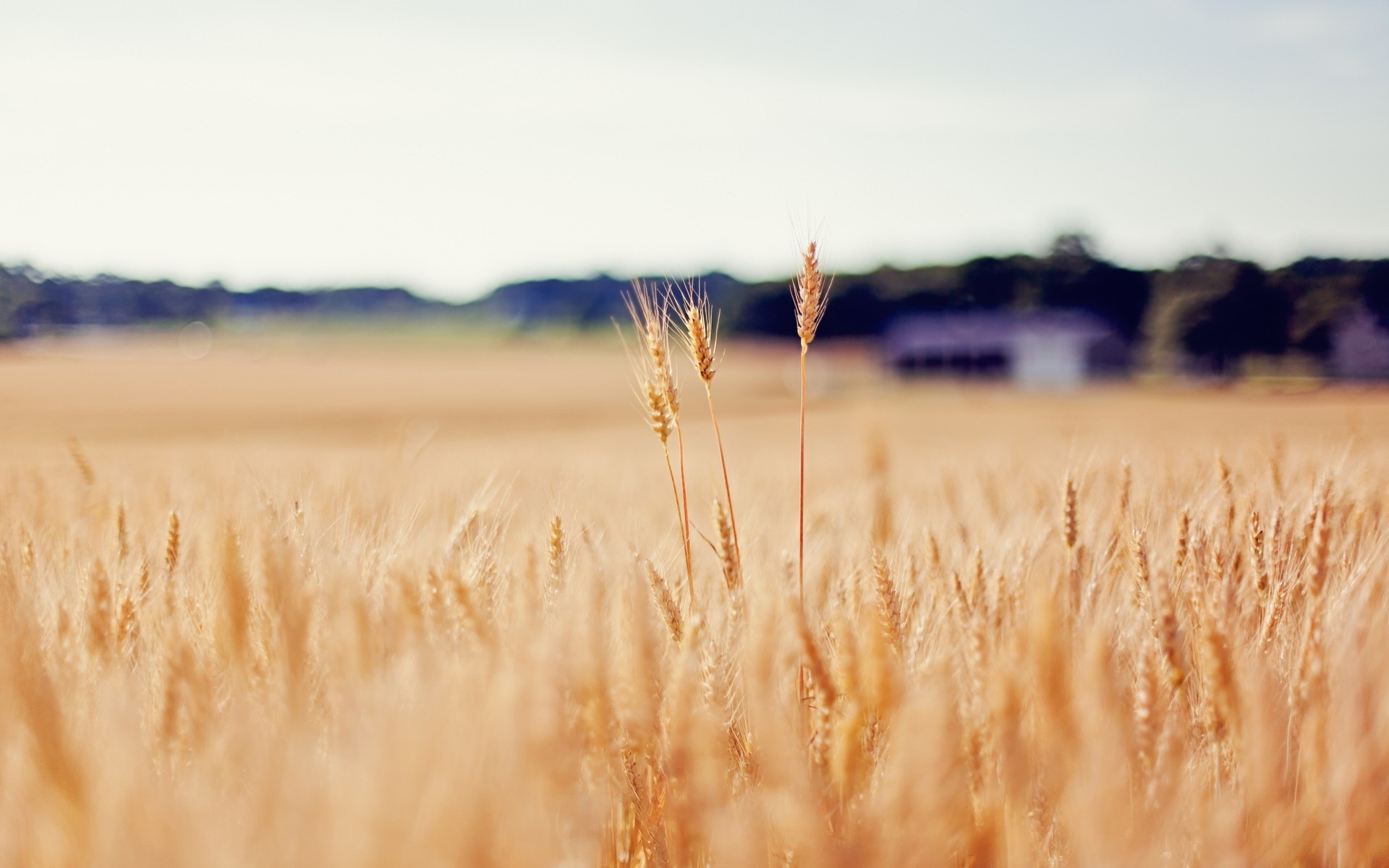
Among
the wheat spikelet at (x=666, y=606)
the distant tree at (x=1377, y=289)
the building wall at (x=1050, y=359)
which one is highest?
the distant tree at (x=1377, y=289)

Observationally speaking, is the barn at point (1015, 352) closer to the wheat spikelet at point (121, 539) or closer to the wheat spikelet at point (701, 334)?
the wheat spikelet at point (701, 334)

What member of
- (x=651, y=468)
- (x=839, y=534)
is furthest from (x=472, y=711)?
(x=651, y=468)

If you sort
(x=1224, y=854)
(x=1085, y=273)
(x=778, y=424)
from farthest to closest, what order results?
(x=1085, y=273)
(x=778, y=424)
(x=1224, y=854)

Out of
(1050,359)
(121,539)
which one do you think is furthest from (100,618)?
(1050,359)

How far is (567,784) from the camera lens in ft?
2.84

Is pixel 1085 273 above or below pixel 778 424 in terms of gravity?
above

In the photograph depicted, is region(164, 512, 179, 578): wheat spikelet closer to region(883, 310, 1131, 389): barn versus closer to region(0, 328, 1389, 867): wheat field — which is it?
region(0, 328, 1389, 867): wheat field

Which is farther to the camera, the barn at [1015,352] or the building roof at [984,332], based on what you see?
the building roof at [984,332]

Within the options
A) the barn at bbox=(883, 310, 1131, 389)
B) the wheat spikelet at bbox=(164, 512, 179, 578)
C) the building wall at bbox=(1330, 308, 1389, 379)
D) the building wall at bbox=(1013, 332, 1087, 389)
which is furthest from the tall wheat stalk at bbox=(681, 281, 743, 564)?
the building wall at bbox=(1013, 332, 1087, 389)

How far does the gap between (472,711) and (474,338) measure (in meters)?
73.7

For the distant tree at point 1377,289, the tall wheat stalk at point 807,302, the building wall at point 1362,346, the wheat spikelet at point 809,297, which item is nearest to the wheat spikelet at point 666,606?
the tall wheat stalk at point 807,302

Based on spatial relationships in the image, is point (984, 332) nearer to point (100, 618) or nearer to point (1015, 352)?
point (1015, 352)

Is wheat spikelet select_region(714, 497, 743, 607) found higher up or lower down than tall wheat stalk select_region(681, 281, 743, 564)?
lower down

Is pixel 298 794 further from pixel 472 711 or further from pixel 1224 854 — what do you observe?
pixel 1224 854
